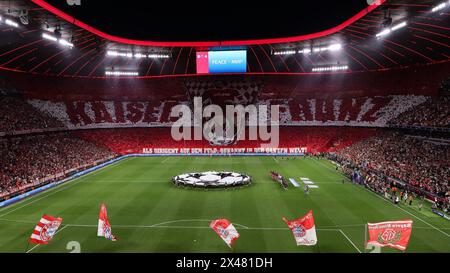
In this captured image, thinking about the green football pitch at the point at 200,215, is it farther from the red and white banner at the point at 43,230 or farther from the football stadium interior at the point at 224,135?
the red and white banner at the point at 43,230

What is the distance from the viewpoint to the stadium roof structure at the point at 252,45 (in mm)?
27438

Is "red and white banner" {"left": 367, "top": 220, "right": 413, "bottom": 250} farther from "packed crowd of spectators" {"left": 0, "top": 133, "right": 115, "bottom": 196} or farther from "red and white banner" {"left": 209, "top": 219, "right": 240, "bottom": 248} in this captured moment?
"packed crowd of spectators" {"left": 0, "top": 133, "right": 115, "bottom": 196}

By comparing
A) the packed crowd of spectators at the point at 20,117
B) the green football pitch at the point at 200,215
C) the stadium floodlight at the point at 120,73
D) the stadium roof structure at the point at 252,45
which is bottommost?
the green football pitch at the point at 200,215

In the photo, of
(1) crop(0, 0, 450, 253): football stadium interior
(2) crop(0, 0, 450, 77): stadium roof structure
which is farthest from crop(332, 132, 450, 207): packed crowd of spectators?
(2) crop(0, 0, 450, 77): stadium roof structure

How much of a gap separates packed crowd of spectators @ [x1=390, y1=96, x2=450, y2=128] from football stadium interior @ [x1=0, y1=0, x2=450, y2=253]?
0.30 meters

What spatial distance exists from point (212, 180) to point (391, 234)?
19444 millimetres

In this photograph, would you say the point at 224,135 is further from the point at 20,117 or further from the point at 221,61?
the point at 20,117

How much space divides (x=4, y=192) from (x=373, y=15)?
37.0 meters

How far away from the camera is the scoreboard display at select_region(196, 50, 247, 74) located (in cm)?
4700

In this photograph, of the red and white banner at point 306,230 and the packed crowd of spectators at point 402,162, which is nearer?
the red and white banner at point 306,230

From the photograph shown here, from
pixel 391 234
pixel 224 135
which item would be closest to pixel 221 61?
pixel 224 135

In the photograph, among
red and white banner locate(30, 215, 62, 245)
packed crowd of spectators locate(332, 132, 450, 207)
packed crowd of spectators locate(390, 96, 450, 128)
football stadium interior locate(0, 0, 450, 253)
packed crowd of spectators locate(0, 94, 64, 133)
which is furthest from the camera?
packed crowd of spectators locate(0, 94, 64, 133)

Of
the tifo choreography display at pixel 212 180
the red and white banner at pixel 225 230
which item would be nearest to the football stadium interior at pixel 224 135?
the red and white banner at pixel 225 230

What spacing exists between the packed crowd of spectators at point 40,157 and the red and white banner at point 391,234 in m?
28.4
